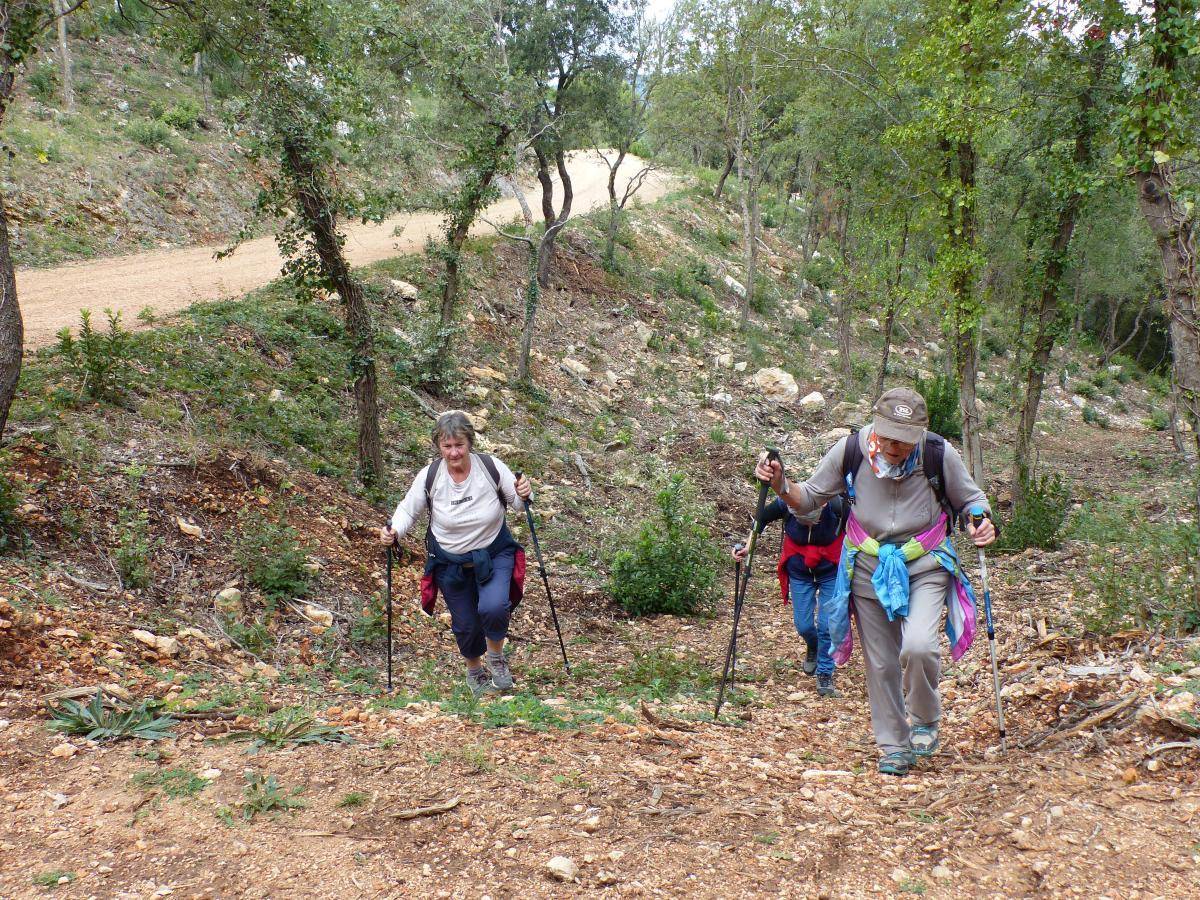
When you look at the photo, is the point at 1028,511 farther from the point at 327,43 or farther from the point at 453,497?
the point at 327,43

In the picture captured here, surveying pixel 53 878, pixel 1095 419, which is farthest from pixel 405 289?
pixel 1095 419

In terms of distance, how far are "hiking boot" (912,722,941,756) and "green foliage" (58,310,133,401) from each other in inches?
327

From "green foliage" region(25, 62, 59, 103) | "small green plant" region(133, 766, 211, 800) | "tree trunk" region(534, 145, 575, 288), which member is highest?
"green foliage" region(25, 62, 59, 103)

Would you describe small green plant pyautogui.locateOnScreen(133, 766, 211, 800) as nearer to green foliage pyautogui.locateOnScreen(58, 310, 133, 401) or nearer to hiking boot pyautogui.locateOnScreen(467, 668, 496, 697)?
hiking boot pyautogui.locateOnScreen(467, 668, 496, 697)

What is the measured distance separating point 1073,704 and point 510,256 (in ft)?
59.7

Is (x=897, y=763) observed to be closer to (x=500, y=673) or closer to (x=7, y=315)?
(x=500, y=673)

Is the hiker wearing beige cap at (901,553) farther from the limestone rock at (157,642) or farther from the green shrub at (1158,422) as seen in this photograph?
the green shrub at (1158,422)

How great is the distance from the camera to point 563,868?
11.5ft

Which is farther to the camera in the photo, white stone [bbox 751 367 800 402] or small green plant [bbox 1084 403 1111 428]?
small green plant [bbox 1084 403 1111 428]

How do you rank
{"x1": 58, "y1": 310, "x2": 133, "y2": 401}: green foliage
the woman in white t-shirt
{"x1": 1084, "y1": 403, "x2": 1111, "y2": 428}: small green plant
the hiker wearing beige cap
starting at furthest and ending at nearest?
{"x1": 1084, "y1": 403, "x2": 1111, "y2": 428}: small green plant → {"x1": 58, "y1": 310, "x2": 133, "y2": 401}: green foliage → the woman in white t-shirt → the hiker wearing beige cap

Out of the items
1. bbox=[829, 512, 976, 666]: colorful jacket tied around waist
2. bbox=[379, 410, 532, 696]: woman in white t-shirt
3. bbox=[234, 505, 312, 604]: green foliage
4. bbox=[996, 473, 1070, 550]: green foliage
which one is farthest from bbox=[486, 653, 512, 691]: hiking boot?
bbox=[996, 473, 1070, 550]: green foliage

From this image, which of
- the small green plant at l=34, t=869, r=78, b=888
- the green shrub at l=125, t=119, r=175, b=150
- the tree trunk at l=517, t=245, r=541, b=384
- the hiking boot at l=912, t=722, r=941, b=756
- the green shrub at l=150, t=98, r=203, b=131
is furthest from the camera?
the green shrub at l=150, t=98, r=203, b=131

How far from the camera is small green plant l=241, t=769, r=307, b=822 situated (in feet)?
12.7

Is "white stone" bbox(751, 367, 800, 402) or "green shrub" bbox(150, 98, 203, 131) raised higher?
"green shrub" bbox(150, 98, 203, 131)
